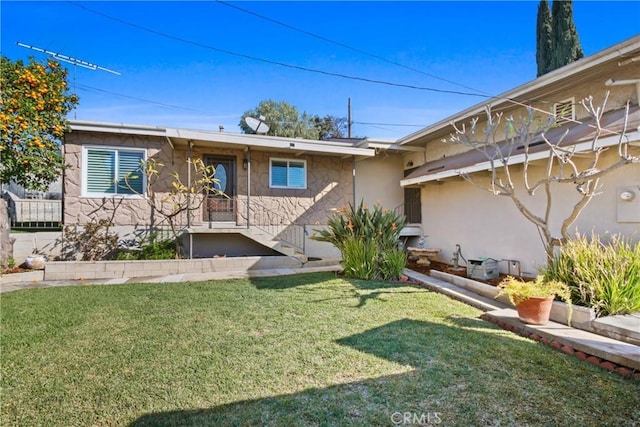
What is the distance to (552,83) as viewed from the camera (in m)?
8.48

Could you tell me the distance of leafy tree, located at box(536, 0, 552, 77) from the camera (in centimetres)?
1919

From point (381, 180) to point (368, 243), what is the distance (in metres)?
7.04

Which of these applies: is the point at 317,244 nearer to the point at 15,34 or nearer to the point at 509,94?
the point at 509,94

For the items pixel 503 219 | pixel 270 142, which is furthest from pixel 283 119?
pixel 503 219

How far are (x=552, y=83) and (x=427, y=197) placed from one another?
6312 mm

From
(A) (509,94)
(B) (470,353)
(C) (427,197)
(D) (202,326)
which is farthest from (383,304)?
(C) (427,197)

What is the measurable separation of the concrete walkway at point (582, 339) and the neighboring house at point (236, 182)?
7549mm

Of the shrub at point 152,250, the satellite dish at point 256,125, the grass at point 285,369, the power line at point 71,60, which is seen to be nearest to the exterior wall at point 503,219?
the grass at point 285,369

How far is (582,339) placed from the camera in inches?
181

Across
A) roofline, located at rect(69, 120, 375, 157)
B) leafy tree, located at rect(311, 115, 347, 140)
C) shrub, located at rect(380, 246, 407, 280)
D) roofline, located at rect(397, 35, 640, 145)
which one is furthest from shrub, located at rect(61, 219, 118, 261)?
leafy tree, located at rect(311, 115, 347, 140)

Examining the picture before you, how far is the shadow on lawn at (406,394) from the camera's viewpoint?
9.56 feet

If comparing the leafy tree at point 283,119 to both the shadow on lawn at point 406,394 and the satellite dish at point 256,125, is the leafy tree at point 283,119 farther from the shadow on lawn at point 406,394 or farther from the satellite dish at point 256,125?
the shadow on lawn at point 406,394

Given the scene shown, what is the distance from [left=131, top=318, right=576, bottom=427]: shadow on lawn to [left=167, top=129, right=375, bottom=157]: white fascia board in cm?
918

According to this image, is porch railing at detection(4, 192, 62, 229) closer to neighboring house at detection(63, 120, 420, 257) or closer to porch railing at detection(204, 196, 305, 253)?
neighboring house at detection(63, 120, 420, 257)
